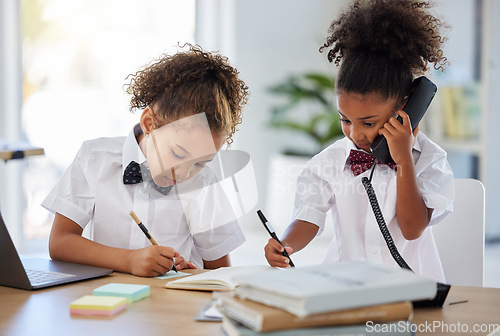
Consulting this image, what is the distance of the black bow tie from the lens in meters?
1.41

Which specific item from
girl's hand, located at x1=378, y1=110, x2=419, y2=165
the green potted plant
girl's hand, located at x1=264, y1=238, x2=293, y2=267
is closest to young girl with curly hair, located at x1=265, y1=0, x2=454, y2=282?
girl's hand, located at x1=378, y1=110, x2=419, y2=165

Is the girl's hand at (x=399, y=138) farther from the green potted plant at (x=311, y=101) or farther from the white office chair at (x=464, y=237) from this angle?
the green potted plant at (x=311, y=101)

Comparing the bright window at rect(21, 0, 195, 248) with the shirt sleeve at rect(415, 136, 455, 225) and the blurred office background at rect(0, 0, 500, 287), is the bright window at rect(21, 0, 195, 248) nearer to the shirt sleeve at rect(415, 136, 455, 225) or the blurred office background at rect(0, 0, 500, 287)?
the blurred office background at rect(0, 0, 500, 287)

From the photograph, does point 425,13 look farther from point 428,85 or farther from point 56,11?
point 56,11

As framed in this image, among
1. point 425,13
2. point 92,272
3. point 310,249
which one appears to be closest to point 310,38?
point 310,249

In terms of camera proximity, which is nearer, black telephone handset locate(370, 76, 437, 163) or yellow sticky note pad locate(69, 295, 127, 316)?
yellow sticky note pad locate(69, 295, 127, 316)

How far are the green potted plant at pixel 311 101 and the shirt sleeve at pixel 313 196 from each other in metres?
2.26

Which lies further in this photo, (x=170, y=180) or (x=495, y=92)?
(x=495, y=92)

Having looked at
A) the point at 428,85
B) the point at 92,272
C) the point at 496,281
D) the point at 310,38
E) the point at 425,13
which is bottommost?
the point at 496,281

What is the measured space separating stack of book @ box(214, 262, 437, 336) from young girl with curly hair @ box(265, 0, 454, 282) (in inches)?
24.2

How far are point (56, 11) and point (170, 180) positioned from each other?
2281 mm

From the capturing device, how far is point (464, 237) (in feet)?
4.67

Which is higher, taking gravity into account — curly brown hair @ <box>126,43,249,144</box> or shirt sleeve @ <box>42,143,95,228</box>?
curly brown hair @ <box>126,43,249,144</box>

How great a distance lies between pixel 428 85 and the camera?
1.42 meters
